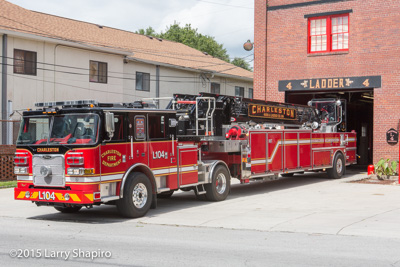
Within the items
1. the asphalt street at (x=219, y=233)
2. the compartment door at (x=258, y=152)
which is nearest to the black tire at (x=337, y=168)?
the asphalt street at (x=219, y=233)

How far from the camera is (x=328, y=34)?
23.5 m

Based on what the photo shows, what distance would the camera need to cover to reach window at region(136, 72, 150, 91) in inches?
1297

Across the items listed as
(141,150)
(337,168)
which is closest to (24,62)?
(337,168)

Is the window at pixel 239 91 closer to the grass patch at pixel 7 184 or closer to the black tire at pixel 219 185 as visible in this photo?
the grass patch at pixel 7 184

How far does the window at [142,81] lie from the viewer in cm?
3294

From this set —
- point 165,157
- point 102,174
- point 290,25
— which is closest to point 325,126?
point 290,25

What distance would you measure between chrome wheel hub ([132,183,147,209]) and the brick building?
43.2 feet

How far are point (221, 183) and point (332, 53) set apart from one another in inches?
420

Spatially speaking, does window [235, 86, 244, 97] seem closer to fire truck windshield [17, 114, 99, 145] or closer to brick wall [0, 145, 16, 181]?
brick wall [0, 145, 16, 181]

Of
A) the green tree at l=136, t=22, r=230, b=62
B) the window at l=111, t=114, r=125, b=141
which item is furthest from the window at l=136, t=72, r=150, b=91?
the green tree at l=136, t=22, r=230, b=62

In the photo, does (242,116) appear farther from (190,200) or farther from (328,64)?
(328,64)

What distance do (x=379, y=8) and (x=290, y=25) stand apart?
12.9ft

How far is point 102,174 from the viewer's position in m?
11.2

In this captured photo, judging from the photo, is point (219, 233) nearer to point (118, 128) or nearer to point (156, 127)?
point (118, 128)
